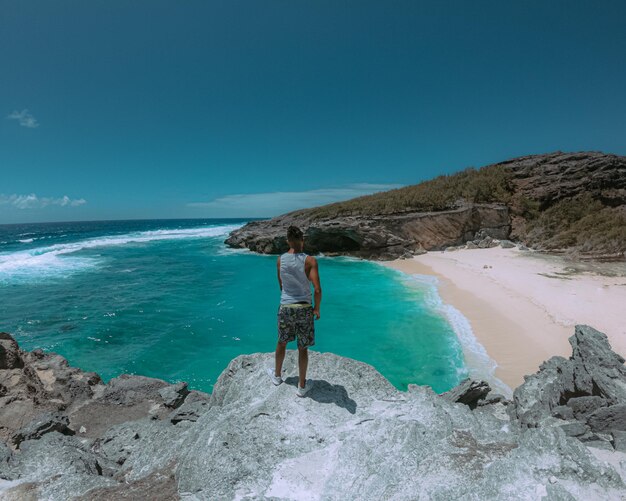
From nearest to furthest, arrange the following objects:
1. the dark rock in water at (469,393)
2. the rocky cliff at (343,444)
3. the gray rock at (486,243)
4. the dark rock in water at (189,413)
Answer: the rocky cliff at (343,444) → the dark rock in water at (189,413) → the dark rock in water at (469,393) → the gray rock at (486,243)

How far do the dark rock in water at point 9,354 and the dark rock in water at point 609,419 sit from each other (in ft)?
34.2

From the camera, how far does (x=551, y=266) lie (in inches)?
709

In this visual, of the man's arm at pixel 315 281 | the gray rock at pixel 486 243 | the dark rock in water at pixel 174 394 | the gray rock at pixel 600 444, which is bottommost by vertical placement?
the dark rock in water at pixel 174 394

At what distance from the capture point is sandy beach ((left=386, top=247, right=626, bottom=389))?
9.06 meters

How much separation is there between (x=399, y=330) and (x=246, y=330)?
618cm

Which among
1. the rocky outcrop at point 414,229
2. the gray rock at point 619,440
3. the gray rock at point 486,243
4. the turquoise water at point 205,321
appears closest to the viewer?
the gray rock at point 619,440

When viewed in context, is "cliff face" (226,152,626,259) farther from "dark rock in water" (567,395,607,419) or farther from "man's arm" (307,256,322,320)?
"man's arm" (307,256,322,320)

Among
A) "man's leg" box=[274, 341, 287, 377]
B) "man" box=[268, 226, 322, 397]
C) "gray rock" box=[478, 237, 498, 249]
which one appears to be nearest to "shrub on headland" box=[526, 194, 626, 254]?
"gray rock" box=[478, 237, 498, 249]

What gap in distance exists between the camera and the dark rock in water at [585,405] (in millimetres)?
4543

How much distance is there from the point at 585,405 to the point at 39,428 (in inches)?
323

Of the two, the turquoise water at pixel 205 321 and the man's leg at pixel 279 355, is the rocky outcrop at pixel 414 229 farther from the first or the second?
the man's leg at pixel 279 355

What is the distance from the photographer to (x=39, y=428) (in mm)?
4844

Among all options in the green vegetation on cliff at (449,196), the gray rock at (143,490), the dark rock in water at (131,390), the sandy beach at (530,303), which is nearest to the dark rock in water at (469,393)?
the sandy beach at (530,303)

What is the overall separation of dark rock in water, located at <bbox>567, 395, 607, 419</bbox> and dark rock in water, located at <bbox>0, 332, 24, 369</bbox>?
10483 mm
